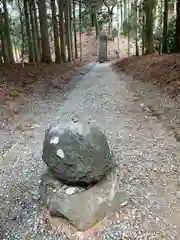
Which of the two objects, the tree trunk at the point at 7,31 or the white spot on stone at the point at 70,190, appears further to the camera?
the tree trunk at the point at 7,31

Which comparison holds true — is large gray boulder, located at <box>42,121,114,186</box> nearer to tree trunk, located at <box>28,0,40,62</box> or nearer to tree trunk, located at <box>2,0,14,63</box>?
tree trunk, located at <box>2,0,14,63</box>

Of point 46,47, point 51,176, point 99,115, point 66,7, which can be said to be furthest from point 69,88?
point 66,7

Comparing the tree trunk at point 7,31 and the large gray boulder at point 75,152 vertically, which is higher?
the tree trunk at point 7,31

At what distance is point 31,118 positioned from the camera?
20.9ft

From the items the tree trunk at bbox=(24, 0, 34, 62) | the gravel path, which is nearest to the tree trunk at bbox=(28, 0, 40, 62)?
the tree trunk at bbox=(24, 0, 34, 62)

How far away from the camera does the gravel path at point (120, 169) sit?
313cm

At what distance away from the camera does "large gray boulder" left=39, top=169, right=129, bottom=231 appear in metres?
3.15

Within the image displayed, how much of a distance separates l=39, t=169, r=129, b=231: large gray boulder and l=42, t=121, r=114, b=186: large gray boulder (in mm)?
111

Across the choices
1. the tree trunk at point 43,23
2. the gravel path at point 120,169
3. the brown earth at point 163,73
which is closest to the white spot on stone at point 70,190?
the gravel path at point 120,169

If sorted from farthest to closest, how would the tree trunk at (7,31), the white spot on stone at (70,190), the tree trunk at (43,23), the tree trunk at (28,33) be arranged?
1. the tree trunk at (28,33)
2. the tree trunk at (43,23)
3. the tree trunk at (7,31)
4. the white spot on stone at (70,190)

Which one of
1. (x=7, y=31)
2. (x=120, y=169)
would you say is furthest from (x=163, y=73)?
(x=7, y=31)

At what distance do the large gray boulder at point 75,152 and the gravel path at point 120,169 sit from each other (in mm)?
509

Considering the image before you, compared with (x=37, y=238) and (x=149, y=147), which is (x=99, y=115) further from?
(x=37, y=238)

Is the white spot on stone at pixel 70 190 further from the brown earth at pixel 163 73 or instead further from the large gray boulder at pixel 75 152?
the brown earth at pixel 163 73
